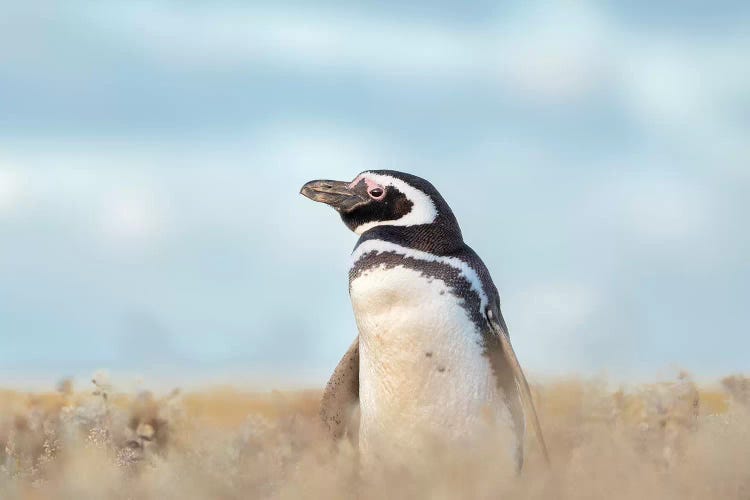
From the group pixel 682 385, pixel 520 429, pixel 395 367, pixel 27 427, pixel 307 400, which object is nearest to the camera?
pixel 395 367

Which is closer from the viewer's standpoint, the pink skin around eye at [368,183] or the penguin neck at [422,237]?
the penguin neck at [422,237]

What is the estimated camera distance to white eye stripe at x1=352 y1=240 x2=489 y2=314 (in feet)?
16.5

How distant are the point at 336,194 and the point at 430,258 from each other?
75cm

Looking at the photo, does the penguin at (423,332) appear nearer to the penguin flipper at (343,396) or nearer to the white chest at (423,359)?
the white chest at (423,359)

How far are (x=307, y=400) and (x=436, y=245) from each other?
2.38 m

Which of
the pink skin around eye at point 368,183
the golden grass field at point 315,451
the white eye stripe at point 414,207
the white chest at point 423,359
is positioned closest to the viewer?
the golden grass field at point 315,451

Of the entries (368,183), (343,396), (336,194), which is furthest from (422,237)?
(343,396)

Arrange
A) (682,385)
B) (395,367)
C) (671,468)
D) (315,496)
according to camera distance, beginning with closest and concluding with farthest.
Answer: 1. (315,496)
2. (671,468)
3. (395,367)
4. (682,385)

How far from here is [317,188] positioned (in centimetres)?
552

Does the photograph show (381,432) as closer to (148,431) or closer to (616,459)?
(616,459)

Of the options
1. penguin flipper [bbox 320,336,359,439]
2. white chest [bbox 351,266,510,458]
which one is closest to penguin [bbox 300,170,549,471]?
white chest [bbox 351,266,510,458]

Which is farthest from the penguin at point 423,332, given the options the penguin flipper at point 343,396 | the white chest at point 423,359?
the penguin flipper at point 343,396

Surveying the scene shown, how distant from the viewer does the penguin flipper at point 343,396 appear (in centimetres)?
570

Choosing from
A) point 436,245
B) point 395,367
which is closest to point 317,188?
point 436,245
